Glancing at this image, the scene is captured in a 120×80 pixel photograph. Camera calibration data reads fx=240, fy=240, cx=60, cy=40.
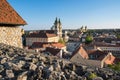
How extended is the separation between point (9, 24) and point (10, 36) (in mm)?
648

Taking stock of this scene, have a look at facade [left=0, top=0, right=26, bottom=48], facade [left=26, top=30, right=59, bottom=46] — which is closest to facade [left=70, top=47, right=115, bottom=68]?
facade [left=0, top=0, right=26, bottom=48]

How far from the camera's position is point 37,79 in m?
3.75

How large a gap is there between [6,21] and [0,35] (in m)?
0.72

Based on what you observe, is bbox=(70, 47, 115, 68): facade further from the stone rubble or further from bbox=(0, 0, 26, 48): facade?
the stone rubble

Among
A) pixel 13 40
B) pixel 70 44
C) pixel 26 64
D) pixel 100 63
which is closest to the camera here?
pixel 26 64

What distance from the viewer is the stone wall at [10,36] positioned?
1136 centimetres

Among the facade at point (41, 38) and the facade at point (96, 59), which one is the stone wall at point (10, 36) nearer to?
the facade at point (96, 59)

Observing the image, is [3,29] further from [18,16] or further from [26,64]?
[26,64]

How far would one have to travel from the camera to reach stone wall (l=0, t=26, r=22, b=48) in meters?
11.4

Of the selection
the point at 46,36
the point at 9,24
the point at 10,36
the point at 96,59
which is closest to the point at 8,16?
the point at 9,24

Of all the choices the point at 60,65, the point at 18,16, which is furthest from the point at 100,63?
the point at 60,65

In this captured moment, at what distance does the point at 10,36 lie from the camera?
39.3ft

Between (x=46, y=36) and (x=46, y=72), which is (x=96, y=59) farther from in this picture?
(x=46, y=36)

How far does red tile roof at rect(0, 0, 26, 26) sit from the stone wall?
359 mm
